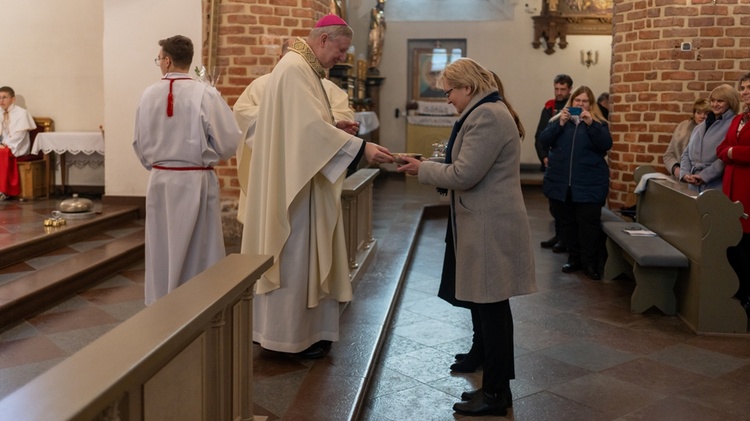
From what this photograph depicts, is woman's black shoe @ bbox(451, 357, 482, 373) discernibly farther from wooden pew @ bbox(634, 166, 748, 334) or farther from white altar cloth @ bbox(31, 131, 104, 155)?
white altar cloth @ bbox(31, 131, 104, 155)

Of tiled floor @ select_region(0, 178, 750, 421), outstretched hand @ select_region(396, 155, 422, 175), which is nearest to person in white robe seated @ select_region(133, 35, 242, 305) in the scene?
tiled floor @ select_region(0, 178, 750, 421)

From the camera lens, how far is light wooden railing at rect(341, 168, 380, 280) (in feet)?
18.0

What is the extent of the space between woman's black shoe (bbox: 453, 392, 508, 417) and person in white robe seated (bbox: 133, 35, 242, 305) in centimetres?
192

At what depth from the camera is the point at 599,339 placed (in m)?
4.65

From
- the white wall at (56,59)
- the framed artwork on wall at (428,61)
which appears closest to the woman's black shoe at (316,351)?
the white wall at (56,59)

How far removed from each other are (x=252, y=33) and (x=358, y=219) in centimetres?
212

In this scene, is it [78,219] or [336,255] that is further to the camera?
[78,219]

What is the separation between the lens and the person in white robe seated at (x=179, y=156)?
4371 millimetres

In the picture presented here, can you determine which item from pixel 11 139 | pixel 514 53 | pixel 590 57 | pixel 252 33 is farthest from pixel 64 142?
pixel 590 57

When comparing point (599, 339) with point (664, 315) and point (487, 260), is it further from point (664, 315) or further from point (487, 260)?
point (487, 260)

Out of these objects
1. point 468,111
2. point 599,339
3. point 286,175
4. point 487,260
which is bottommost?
point 599,339

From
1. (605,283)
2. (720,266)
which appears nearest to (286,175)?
(720,266)

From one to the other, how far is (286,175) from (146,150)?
120 centimetres

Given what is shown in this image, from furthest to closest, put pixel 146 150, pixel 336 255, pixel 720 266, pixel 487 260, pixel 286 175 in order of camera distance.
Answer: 1. pixel 720 266
2. pixel 146 150
3. pixel 336 255
4. pixel 286 175
5. pixel 487 260
